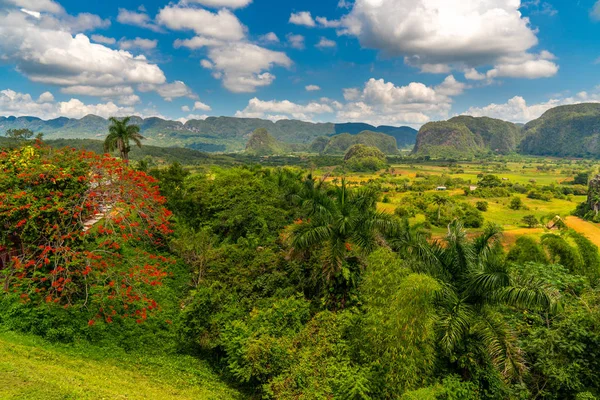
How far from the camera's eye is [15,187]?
920cm

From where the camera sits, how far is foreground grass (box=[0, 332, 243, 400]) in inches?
246

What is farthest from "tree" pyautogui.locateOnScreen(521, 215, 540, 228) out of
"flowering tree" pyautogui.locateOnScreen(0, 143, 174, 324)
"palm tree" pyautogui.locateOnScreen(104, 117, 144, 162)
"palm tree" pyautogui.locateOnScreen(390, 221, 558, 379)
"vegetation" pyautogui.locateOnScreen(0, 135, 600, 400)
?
"flowering tree" pyautogui.locateOnScreen(0, 143, 174, 324)

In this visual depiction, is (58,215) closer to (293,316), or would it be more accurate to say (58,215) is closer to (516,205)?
(293,316)

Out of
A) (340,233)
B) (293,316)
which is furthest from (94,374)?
(340,233)

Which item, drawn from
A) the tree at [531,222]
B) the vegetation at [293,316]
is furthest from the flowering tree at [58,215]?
the tree at [531,222]

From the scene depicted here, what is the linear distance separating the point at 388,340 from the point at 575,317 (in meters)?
5.65

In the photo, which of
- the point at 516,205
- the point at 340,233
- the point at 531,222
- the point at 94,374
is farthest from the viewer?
the point at 516,205

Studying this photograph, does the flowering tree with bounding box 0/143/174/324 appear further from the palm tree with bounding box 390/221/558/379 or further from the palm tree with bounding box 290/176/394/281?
the palm tree with bounding box 390/221/558/379

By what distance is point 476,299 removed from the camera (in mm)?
8469

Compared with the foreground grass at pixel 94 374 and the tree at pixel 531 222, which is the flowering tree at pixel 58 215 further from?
the tree at pixel 531 222

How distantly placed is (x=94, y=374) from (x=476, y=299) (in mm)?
9853

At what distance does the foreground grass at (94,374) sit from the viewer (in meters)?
6.25

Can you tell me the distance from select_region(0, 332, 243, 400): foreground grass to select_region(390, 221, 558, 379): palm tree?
622cm

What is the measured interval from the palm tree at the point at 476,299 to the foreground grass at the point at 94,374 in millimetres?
6218
